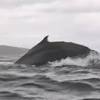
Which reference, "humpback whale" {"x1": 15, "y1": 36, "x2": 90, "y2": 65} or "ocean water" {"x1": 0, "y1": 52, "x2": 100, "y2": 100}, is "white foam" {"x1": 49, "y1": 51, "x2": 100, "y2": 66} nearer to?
"ocean water" {"x1": 0, "y1": 52, "x2": 100, "y2": 100}

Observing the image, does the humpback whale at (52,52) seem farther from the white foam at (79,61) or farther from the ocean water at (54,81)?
the ocean water at (54,81)

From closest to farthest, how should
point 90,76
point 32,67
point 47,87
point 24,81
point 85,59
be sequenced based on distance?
point 47,87 → point 24,81 → point 90,76 → point 32,67 → point 85,59

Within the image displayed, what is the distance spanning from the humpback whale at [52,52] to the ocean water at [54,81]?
29 centimetres

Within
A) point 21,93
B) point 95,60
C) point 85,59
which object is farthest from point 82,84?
point 95,60

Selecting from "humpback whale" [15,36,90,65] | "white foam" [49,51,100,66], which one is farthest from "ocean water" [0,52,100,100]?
"humpback whale" [15,36,90,65]

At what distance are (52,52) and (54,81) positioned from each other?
544 cm

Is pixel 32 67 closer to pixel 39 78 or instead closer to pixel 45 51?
pixel 45 51

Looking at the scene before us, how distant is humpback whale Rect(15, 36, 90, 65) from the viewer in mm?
19438

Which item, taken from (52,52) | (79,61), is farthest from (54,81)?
(79,61)

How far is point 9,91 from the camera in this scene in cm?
1205

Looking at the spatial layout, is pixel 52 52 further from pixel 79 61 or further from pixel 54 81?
pixel 54 81

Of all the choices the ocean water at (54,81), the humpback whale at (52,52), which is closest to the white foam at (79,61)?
the ocean water at (54,81)

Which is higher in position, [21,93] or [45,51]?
[45,51]

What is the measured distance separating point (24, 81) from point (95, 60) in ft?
26.1
